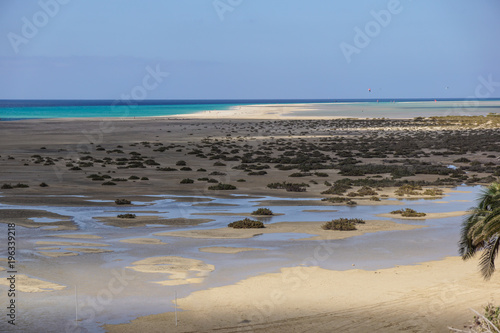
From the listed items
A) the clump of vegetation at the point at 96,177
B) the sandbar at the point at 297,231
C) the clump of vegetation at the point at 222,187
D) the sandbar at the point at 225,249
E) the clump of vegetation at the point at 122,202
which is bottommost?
the clump of vegetation at the point at 96,177

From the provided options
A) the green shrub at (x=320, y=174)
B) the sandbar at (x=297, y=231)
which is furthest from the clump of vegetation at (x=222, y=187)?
the sandbar at (x=297, y=231)

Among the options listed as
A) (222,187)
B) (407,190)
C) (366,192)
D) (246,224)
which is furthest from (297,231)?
(407,190)

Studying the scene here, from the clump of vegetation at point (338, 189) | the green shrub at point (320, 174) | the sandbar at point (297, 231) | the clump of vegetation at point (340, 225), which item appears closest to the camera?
the sandbar at point (297, 231)

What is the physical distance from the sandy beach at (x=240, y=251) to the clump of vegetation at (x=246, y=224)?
423mm

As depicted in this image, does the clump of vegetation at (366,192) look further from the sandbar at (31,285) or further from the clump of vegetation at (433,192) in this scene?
the sandbar at (31,285)

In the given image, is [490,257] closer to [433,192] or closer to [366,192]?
[366,192]

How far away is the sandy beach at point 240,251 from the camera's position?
39.3ft

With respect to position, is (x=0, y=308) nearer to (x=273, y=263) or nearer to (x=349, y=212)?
(x=273, y=263)

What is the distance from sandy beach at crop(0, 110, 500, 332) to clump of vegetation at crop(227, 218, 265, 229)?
1.39 ft

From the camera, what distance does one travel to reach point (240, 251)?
57.5 feet

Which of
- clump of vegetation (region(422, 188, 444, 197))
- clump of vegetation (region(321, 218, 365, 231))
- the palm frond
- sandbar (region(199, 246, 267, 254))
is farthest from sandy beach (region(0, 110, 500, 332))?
the palm frond

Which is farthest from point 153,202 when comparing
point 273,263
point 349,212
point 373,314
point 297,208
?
point 373,314

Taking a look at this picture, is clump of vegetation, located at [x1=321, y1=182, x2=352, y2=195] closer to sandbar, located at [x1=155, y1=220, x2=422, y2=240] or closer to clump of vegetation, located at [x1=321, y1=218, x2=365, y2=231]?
sandbar, located at [x1=155, y1=220, x2=422, y2=240]

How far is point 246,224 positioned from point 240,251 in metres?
3.24
